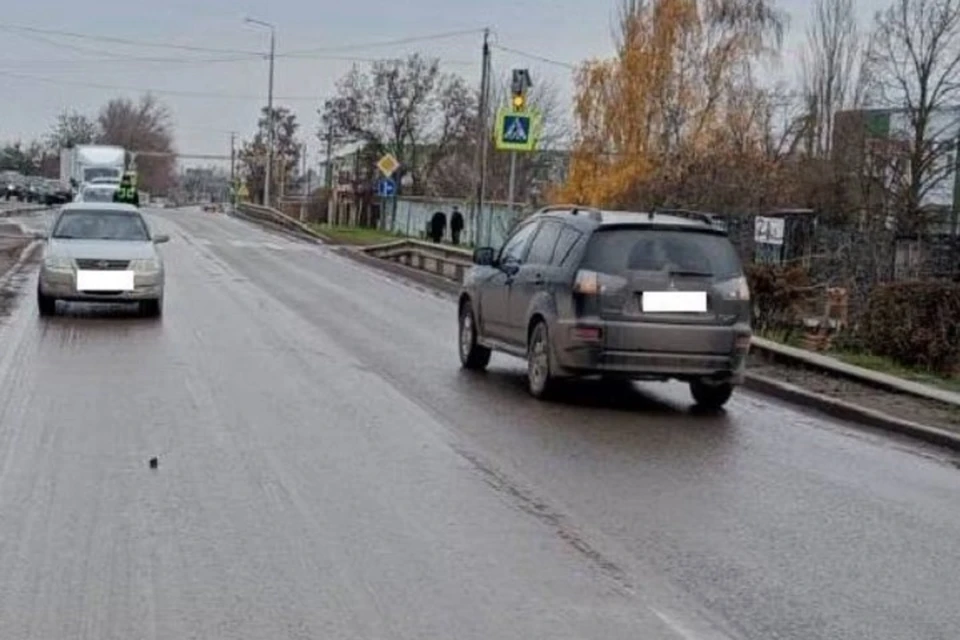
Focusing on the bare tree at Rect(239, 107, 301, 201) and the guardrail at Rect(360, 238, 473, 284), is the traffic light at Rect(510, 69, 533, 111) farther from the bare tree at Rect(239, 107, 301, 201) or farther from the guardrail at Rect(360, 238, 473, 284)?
the bare tree at Rect(239, 107, 301, 201)

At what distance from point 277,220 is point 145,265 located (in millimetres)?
44651

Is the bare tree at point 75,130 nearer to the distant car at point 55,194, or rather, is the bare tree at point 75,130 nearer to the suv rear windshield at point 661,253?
the distant car at point 55,194

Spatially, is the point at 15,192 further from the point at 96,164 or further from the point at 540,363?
the point at 540,363

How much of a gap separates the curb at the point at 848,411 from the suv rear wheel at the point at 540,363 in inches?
99.5

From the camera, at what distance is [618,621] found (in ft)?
19.3

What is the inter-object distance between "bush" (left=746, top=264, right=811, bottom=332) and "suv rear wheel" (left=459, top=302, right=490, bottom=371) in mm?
5007

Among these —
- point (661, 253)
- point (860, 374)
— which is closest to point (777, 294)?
point (860, 374)

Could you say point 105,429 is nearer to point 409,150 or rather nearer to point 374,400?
point 374,400

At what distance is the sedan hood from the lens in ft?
61.0

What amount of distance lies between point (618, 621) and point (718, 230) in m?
7.26

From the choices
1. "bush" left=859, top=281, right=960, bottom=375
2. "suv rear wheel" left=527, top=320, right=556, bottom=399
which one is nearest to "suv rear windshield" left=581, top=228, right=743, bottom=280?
"suv rear wheel" left=527, top=320, right=556, bottom=399

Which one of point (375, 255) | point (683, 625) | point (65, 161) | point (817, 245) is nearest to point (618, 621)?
point (683, 625)

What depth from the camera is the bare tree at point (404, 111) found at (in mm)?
72875

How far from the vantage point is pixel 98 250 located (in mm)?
18828
